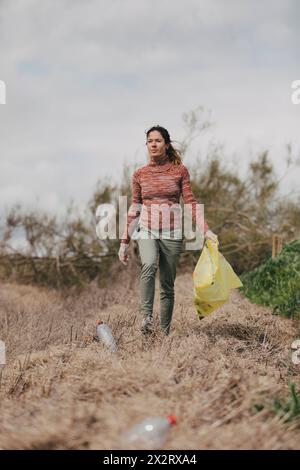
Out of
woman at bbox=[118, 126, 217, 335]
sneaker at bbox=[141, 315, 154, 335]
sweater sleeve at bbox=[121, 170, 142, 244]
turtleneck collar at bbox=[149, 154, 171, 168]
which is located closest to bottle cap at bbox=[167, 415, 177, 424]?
sneaker at bbox=[141, 315, 154, 335]

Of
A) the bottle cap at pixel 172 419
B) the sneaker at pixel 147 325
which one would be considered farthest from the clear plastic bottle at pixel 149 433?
the sneaker at pixel 147 325

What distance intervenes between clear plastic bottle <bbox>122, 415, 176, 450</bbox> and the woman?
2.47 m

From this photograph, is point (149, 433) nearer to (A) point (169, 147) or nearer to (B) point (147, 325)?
(B) point (147, 325)

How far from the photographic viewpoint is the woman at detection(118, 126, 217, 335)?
5.70 m

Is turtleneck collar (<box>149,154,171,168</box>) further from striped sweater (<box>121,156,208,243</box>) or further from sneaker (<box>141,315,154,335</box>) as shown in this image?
sneaker (<box>141,315,154,335</box>)

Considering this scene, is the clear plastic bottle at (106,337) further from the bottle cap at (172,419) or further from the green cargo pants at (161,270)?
the bottle cap at (172,419)

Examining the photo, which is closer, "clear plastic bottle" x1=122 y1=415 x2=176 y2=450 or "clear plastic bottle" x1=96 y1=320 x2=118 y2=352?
"clear plastic bottle" x1=122 y1=415 x2=176 y2=450

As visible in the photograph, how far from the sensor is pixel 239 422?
10.9 feet

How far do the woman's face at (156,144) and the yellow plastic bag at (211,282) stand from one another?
954mm

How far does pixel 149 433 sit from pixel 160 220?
287cm

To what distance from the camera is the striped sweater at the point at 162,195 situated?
18.7 ft

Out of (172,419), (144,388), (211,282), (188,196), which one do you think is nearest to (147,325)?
(211,282)

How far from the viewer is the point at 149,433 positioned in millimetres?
3043

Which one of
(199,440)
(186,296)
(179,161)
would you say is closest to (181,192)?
(179,161)
